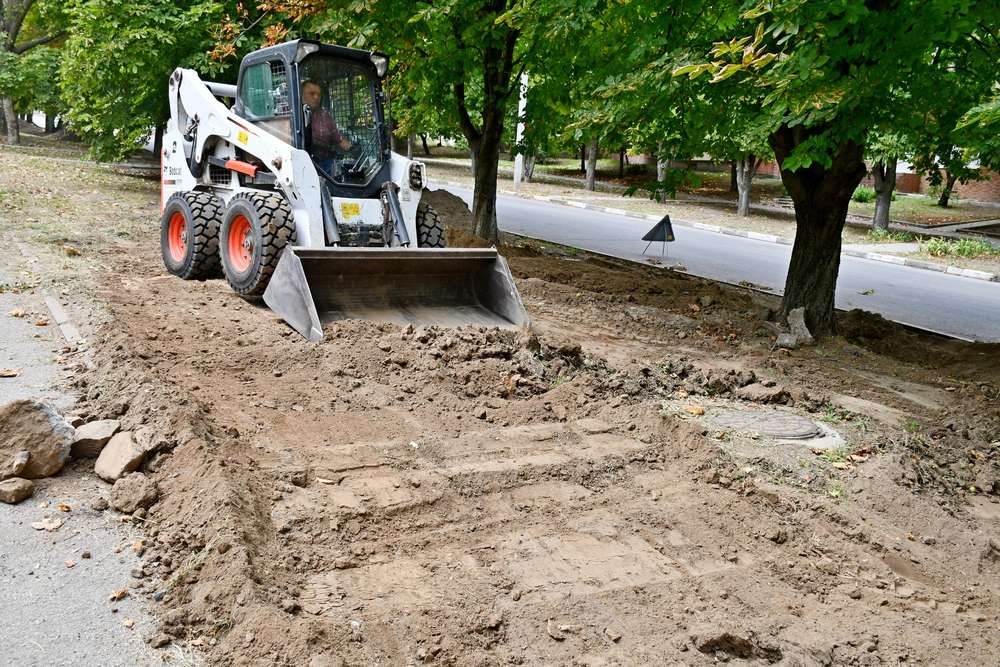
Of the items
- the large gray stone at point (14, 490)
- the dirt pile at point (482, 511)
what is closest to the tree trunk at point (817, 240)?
the dirt pile at point (482, 511)

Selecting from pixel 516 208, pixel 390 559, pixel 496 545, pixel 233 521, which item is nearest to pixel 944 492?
pixel 496 545

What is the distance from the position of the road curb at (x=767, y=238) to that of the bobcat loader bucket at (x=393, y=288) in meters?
12.6

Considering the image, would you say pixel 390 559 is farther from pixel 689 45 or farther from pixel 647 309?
pixel 647 309

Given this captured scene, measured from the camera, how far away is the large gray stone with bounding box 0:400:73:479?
4.91 metres

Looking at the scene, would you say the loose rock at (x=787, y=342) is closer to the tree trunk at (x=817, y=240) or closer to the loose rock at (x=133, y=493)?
the tree trunk at (x=817, y=240)

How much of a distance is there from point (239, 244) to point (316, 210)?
1.09m

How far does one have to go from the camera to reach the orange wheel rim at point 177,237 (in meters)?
10.5

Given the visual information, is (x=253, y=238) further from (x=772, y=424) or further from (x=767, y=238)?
(x=767, y=238)

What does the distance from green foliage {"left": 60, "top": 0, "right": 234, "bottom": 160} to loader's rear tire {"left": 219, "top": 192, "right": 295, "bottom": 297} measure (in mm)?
9451

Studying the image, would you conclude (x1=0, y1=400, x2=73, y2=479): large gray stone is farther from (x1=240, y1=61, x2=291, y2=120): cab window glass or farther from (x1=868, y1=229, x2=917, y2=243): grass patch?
(x1=868, y1=229, x2=917, y2=243): grass patch

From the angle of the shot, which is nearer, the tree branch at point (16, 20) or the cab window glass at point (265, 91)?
the cab window glass at point (265, 91)

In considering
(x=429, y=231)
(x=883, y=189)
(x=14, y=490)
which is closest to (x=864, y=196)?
(x=883, y=189)

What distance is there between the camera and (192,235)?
32.5 ft

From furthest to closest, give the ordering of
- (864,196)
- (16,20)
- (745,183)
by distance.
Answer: (16,20) < (864,196) < (745,183)
